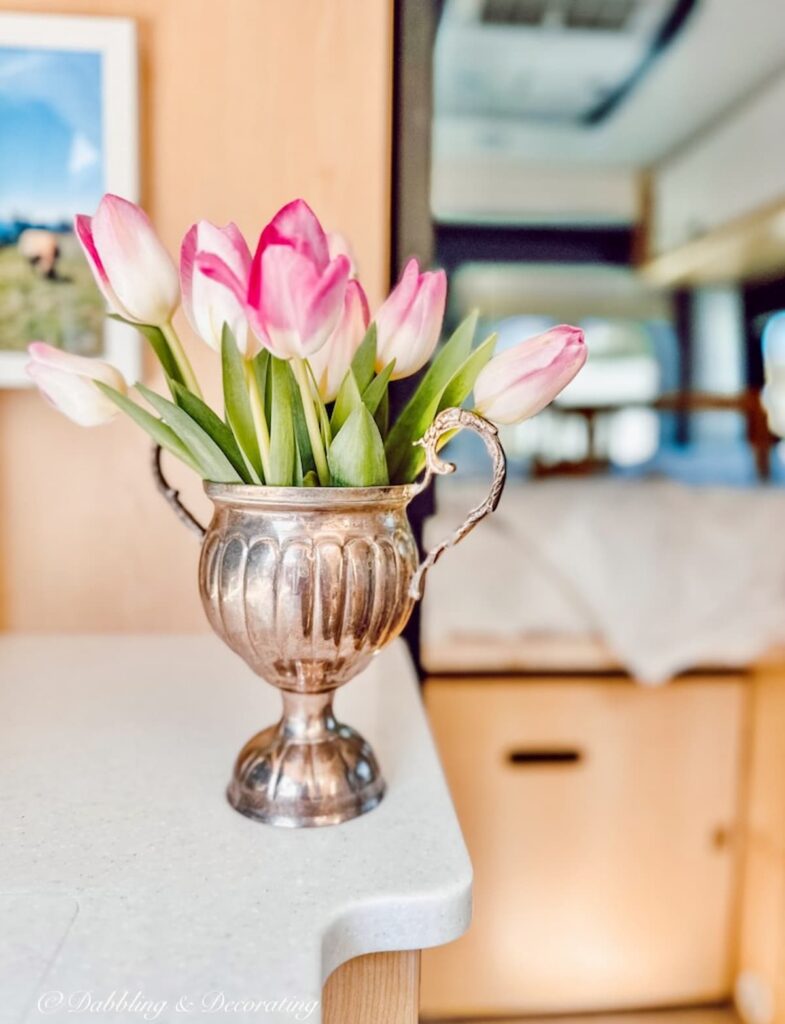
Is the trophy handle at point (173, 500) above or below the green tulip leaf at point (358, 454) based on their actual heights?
below

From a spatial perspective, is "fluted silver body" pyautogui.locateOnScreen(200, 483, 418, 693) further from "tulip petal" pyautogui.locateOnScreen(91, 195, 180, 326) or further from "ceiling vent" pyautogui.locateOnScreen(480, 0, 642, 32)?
"ceiling vent" pyautogui.locateOnScreen(480, 0, 642, 32)

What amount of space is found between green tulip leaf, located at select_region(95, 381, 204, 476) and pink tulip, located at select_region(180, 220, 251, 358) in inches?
2.5

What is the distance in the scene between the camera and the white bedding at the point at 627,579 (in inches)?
60.5

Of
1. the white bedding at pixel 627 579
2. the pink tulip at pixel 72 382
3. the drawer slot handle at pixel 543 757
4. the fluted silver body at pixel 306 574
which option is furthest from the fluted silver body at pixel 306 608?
the drawer slot handle at pixel 543 757

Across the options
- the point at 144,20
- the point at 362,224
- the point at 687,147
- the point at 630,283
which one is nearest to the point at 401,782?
the point at 362,224

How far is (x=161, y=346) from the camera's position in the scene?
53 centimetres

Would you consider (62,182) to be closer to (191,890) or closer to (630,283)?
(191,890)

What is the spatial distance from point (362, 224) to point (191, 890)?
2.24 feet

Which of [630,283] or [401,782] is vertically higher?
[630,283]

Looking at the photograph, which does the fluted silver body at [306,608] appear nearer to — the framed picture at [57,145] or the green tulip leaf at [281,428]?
the green tulip leaf at [281,428]

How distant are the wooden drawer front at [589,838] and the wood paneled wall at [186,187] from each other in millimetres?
761

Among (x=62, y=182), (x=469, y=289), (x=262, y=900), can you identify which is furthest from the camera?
(x=469, y=289)

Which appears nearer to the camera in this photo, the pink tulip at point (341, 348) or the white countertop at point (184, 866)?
the white countertop at point (184, 866)

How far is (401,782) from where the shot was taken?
0.59 meters
